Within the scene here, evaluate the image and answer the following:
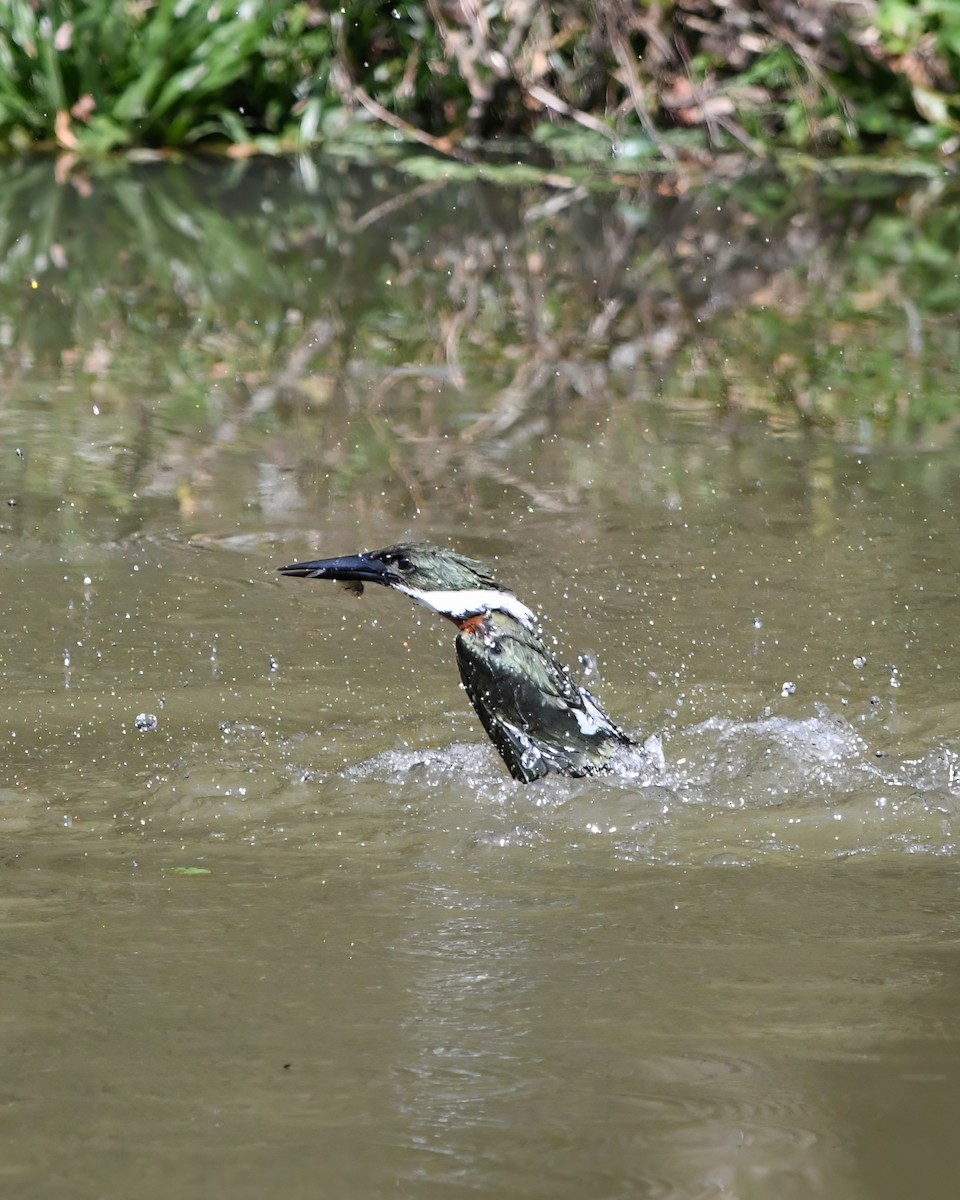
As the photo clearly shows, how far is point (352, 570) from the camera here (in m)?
3.39

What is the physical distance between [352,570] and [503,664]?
13.4 inches

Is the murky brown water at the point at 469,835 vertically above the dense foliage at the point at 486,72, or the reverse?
the murky brown water at the point at 469,835

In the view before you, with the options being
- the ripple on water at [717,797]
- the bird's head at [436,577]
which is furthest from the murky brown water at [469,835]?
the bird's head at [436,577]

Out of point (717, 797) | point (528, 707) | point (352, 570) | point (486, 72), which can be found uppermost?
point (352, 570)

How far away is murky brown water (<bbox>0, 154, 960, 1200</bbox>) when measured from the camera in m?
2.21

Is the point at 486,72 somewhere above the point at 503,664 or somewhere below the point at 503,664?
below

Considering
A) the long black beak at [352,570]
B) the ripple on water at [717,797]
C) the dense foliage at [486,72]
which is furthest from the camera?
the dense foliage at [486,72]

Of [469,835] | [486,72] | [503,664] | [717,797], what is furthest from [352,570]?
[486,72]

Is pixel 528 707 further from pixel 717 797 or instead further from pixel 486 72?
pixel 486 72

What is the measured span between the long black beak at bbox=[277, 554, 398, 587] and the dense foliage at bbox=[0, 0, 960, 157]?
25.7ft

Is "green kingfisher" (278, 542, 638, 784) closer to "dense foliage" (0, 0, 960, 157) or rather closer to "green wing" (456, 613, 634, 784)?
"green wing" (456, 613, 634, 784)

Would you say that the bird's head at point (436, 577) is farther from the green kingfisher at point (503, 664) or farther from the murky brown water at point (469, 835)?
the murky brown water at point (469, 835)

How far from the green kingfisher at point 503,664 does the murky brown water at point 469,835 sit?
8 cm

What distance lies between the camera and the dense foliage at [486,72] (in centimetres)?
1106
